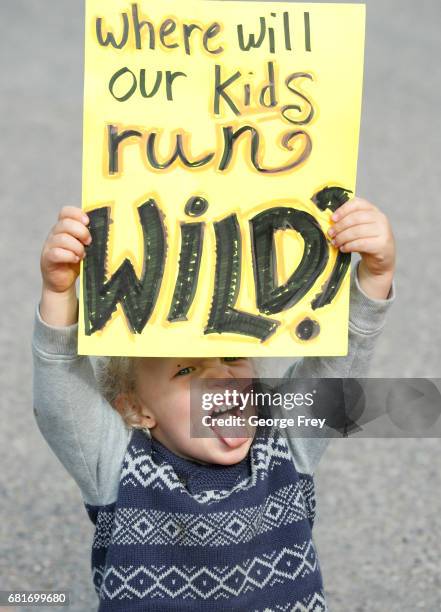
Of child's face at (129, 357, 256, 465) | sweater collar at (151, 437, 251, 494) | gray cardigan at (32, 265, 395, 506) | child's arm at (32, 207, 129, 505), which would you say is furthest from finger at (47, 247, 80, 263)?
sweater collar at (151, 437, 251, 494)

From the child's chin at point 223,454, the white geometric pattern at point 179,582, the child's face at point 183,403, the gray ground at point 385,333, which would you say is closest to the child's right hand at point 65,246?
the child's face at point 183,403

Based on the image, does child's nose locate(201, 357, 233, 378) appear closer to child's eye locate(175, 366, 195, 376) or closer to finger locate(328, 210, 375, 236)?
child's eye locate(175, 366, 195, 376)

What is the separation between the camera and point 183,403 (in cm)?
166

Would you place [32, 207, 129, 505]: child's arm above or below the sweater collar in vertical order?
above

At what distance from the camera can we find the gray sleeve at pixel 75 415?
159cm

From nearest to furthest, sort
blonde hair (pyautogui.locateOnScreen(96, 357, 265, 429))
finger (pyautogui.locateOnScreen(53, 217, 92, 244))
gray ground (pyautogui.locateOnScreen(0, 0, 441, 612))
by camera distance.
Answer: finger (pyautogui.locateOnScreen(53, 217, 92, 244)) → blonde hair (pyautogui.locateOnScreen(96, 357, 265, 429)) → gray ground (pyautogui.locateOnScreen(0, 0, 441, 612))

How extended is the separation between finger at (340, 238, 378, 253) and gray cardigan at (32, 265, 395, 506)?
0.09 meters

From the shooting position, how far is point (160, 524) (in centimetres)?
162

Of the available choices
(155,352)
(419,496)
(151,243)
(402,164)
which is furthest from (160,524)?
(402,164)

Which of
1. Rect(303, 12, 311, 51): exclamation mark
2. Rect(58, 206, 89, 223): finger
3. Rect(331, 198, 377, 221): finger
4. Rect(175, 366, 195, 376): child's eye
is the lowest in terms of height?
Rect(175, 366, 195, 376): child's eye

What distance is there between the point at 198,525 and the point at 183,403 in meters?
0.20

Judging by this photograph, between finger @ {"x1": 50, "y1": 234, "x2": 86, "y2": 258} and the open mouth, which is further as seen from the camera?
the open mouth

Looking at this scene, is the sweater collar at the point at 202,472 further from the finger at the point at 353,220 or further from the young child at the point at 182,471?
the finger at the point at 353,220

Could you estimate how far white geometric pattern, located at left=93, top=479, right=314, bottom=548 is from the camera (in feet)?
5.24
